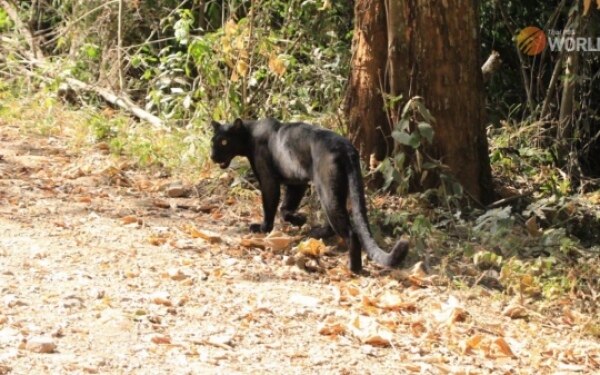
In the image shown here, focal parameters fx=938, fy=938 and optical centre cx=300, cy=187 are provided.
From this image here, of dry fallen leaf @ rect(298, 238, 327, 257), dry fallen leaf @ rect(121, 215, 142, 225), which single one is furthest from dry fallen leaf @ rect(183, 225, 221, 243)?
dry fallen leaf @ rect(298, 238, 327, 257)

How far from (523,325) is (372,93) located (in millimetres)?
2574

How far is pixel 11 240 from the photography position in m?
6.05

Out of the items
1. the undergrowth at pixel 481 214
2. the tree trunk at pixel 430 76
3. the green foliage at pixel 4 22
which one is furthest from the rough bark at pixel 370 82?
the green foliage at pixel 4 22

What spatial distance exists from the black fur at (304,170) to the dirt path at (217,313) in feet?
0.85

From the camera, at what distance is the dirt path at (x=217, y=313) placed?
445 centimetres

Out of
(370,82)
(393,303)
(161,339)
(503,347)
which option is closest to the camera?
(161,339)

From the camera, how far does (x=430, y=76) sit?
7.03 m

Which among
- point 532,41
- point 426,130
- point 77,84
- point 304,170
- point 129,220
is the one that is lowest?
point 129,220

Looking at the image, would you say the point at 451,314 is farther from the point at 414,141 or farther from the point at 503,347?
the point at 414,141

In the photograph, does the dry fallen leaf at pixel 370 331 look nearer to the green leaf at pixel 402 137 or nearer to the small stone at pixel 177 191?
the green leaf at pixel 402 137

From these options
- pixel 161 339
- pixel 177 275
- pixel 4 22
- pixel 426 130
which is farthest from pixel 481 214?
pixel 4 22

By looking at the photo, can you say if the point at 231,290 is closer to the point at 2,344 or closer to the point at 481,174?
the point at 2,344

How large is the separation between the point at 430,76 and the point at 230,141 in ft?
5.30

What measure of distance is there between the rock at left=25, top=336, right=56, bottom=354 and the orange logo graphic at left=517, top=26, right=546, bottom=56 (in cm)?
626
